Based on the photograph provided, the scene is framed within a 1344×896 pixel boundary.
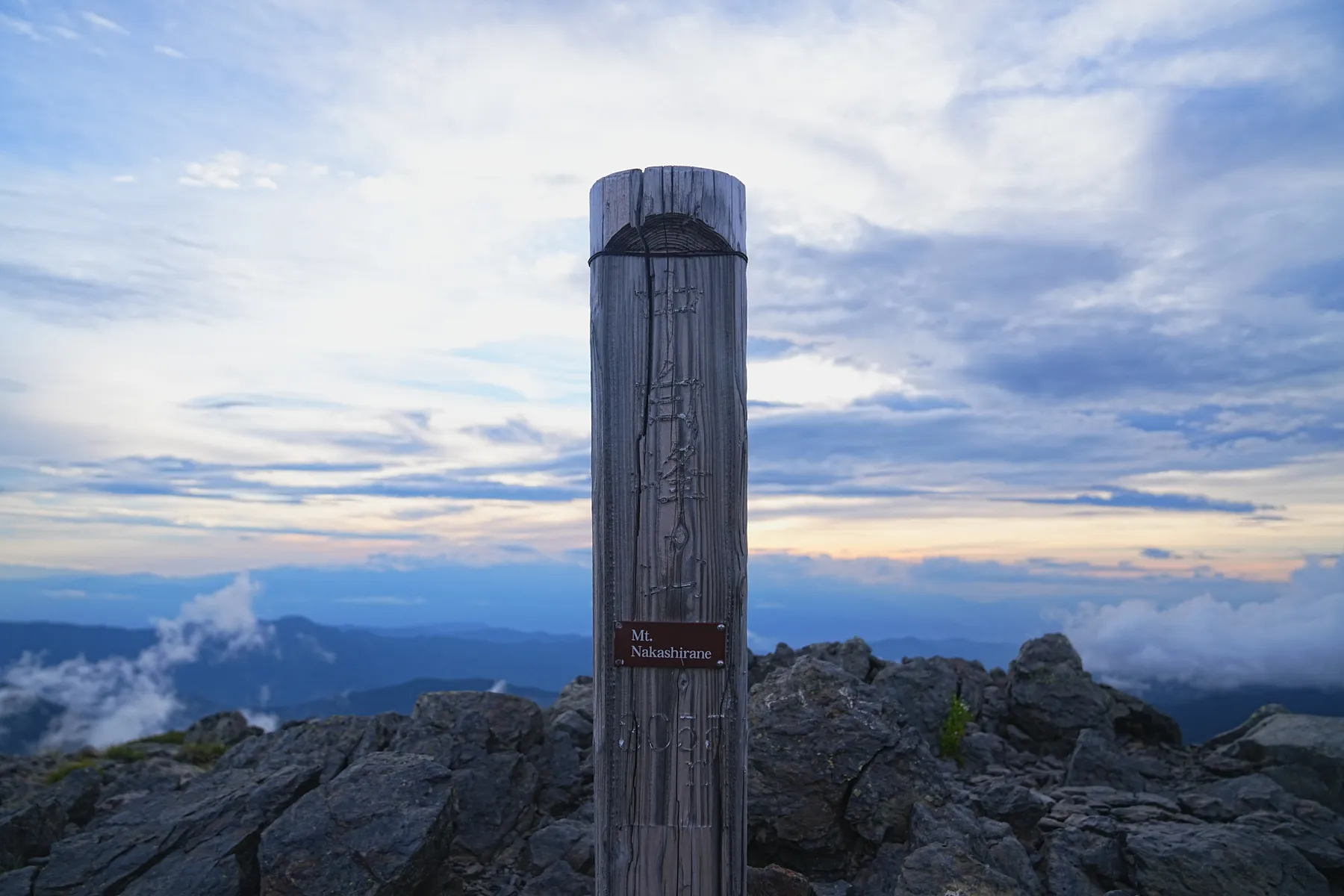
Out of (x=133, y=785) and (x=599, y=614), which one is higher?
(x=599, y=614)

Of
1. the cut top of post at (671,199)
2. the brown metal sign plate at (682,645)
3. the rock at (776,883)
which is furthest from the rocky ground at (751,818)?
the cut top of post at (671,199)

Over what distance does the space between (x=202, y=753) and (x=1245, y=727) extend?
16.2 metres

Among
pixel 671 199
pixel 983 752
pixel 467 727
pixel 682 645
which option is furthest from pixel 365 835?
pixel 983 752

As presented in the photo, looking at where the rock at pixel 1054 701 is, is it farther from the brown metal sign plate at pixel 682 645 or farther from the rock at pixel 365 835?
the brown metal sign plate at pixel 682 645

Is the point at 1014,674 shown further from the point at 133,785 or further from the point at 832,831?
the point at 133,785

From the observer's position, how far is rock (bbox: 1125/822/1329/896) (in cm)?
745

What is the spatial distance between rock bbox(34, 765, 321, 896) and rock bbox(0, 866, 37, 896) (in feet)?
0.27

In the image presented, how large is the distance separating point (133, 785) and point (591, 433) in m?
10.2

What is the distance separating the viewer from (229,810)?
26.6ft

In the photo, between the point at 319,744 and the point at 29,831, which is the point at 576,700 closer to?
the point at 319,744

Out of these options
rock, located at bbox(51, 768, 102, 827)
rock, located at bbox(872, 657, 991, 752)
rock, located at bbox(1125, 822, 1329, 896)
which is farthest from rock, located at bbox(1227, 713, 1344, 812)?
rock, located at bbox(51, 768, 102, 827)

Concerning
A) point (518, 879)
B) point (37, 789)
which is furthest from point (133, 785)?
point (518, 879)

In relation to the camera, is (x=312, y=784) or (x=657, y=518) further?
(x=312, y=784)

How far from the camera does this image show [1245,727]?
1310cm
